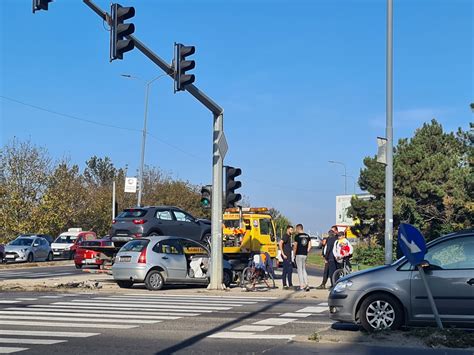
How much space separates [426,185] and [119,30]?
30.4 meters

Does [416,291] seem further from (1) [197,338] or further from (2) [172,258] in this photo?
(2) [172,258]

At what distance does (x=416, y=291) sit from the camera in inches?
412

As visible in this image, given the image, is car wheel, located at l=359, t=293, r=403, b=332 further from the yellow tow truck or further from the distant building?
the distant building

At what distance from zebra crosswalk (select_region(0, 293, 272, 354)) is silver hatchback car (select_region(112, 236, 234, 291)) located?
116cm

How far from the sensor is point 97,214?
2525 inches

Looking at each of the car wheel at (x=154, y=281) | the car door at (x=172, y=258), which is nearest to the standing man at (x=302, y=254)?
the car door at (x=172, y=258)

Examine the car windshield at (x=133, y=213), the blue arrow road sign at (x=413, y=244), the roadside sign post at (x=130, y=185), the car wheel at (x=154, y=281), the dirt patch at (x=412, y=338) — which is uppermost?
the roadside sign post at (x=130, y=185)

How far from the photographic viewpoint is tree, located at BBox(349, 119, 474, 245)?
38.6 meters

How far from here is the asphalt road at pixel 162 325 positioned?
9.35 m

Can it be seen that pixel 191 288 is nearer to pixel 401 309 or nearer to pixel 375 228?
pixel 401 309

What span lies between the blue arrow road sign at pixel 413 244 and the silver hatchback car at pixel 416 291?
48 cm

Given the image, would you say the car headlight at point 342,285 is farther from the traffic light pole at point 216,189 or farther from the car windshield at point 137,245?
the car windshield at point 137,245

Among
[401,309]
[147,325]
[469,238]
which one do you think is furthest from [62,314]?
[469,238]

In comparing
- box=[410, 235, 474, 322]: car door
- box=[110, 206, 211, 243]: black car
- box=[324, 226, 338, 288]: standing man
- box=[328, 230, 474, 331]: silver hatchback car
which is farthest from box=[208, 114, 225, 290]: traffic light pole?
box=[410, 235, 474, 322]: car door
